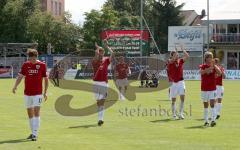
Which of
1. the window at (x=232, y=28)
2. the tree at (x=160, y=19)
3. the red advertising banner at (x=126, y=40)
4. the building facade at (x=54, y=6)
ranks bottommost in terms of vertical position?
the red advertising banner at (x=126, y=40)

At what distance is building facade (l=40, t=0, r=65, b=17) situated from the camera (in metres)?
117

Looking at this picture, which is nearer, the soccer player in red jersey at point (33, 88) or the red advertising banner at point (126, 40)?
the soccer player in red jersey at point (33, 88)

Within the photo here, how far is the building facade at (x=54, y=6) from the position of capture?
117100 millimetres

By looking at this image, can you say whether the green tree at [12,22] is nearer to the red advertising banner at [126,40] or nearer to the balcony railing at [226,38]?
the red advertising banner at [126,40]

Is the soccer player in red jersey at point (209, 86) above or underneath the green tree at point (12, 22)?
underneath

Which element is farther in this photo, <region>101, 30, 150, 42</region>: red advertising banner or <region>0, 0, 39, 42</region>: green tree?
<region>0, 0, 39, 42</region>: green tree

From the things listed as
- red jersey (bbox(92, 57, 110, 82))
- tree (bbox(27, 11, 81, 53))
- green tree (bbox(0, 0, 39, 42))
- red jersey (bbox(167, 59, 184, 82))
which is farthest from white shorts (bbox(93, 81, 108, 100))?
tree (bbox(27, 11, 81, 53))

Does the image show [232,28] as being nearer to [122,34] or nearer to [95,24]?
[95,24]

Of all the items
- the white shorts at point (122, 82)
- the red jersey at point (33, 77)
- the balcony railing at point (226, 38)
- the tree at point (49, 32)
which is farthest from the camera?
the tree at point (49, 32)

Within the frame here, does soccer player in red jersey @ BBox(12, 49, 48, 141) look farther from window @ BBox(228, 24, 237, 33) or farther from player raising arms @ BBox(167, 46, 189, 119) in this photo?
window @ BBox(228, 24, 237, 33)

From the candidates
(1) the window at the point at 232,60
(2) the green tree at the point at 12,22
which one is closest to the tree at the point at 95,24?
(2) the green tree at the point at 12,22

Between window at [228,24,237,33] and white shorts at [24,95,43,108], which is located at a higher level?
window at [228,24,237,33]
